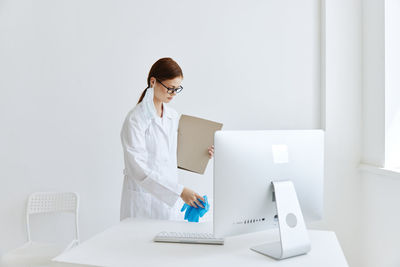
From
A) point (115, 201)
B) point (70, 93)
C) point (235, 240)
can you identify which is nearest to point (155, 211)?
point (235, 240)

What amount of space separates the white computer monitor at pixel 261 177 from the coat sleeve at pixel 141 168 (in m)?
0.55

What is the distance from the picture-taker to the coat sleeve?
6.10ft

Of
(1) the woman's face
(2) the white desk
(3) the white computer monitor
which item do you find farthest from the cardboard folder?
(3) the white computer monitor

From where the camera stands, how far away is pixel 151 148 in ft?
6.84

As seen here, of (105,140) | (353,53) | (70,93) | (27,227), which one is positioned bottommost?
(27,227)

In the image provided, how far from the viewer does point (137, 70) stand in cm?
289

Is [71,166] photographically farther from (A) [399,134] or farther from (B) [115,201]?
(A) [399,134]

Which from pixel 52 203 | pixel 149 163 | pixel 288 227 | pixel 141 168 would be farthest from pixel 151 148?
pixel 52 203

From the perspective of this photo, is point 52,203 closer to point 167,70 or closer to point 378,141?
point 167,70

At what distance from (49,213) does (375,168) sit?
2461 mm

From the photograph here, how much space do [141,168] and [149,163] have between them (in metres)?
0.20

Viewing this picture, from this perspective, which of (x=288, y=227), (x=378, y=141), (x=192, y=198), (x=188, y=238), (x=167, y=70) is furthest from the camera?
(x=378, y=141)

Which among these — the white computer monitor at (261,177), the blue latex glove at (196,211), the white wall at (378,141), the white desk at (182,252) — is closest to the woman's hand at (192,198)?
the blue latex glove at (196,211)

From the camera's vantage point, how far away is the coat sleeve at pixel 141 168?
6.10 feet
